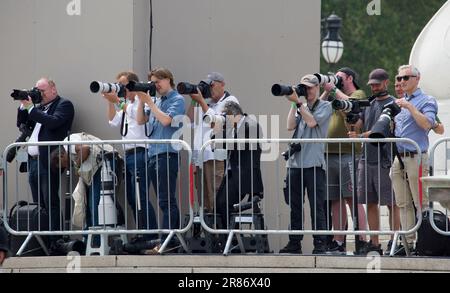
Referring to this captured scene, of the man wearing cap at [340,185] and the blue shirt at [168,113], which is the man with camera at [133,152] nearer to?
the blue shirt at [168,113]

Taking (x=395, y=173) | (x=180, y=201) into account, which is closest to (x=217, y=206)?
(x=180, y=201)

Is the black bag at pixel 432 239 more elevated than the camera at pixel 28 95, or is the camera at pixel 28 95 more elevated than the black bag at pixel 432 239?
the camera at pixel 28 95

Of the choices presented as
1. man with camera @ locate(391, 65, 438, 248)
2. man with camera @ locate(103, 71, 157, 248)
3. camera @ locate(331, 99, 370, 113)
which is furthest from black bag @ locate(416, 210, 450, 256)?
man with camera @ locate(103, 71, 157, 248)

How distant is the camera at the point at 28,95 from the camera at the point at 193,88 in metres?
1.64

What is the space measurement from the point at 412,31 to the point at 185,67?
3171cm

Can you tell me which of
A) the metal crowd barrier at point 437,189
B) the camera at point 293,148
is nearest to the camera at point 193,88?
the camera at point 293,148

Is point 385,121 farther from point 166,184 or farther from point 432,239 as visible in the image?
point 166,184

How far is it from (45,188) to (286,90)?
2658mm

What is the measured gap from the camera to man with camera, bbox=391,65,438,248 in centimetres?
1527

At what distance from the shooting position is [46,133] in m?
17.0

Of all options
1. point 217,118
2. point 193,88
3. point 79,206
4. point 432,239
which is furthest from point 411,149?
point 79,206

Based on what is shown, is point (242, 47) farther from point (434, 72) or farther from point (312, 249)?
point (434, 72)

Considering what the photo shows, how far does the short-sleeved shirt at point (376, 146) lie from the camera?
1540cm

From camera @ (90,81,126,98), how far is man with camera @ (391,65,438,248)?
2.79 meters
